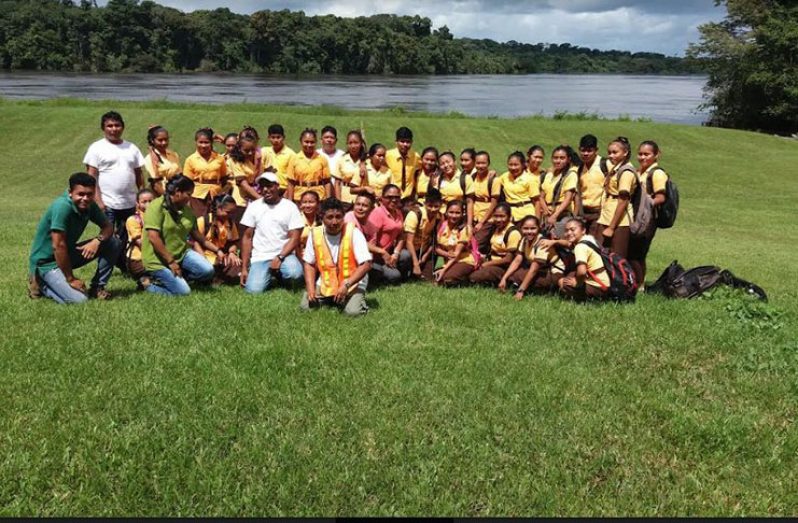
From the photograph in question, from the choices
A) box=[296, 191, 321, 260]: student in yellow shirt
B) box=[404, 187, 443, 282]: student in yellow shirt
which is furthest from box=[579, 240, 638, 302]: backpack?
box=[296, 191, 321, 260]: student in yellow shirt

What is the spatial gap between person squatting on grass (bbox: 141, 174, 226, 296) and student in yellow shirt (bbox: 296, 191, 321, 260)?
1157 millimetres

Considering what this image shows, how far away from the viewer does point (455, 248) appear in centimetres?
817

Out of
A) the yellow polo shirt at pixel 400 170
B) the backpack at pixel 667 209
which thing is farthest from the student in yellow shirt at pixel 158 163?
the backpack at pixel 667 209

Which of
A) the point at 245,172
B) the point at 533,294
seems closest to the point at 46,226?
the point at 245,172

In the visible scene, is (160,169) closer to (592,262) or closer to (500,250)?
(500,250)

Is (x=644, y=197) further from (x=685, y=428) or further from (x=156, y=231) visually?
(x=156, y=231)

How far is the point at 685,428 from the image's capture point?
4.32 m

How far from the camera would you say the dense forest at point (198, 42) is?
96.3 metres

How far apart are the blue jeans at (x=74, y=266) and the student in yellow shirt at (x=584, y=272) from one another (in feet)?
15.9

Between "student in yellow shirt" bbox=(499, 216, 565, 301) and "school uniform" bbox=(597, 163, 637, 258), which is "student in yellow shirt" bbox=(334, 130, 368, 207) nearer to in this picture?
"student in yellow shirt" bbox=(499, 216, 565, 301)

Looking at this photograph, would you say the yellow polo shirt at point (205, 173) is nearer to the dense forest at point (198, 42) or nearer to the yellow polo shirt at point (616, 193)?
the yellow polo shirt at point (616, 193)

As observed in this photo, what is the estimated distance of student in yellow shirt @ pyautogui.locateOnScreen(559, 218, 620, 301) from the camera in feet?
22.5

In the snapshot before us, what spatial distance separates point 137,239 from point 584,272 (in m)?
5.10

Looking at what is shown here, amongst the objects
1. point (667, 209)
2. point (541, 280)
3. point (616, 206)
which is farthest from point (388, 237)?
point (667, 209)
